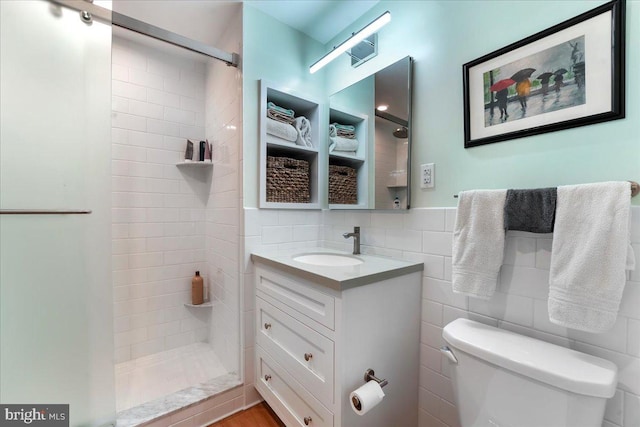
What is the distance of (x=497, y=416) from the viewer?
79 cm

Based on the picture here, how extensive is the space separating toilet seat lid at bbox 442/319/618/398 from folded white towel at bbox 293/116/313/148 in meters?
1.34

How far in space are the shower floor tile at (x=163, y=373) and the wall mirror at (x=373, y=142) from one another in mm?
1468

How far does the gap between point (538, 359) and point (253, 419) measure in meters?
1.43

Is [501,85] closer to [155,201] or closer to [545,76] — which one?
[545,76]

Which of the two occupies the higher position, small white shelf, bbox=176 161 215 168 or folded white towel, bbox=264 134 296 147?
folded white towel, bbox=264 134 296 147

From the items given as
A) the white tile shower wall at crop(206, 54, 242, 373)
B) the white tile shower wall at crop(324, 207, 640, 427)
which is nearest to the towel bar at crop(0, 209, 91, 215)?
the white tile shower wall at crop(206, 54, 242, 373)

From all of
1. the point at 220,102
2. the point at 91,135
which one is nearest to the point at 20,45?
the point at 91,135

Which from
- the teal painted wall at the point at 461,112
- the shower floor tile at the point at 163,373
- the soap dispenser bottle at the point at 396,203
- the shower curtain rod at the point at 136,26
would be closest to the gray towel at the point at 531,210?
the teal painted wall at the point at 461,112

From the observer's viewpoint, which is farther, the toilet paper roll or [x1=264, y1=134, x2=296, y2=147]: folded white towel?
[x1=264, y1=134, x2=296, y2=147]: folded white towel

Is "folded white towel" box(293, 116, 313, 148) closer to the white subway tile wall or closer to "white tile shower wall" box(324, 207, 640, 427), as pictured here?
the white subway tile wall

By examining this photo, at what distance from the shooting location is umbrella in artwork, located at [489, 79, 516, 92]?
996 mm

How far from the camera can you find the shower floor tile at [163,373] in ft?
5.03

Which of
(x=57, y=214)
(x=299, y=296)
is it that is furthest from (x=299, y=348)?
(x=57, y=214)

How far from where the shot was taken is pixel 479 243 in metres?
0.96
